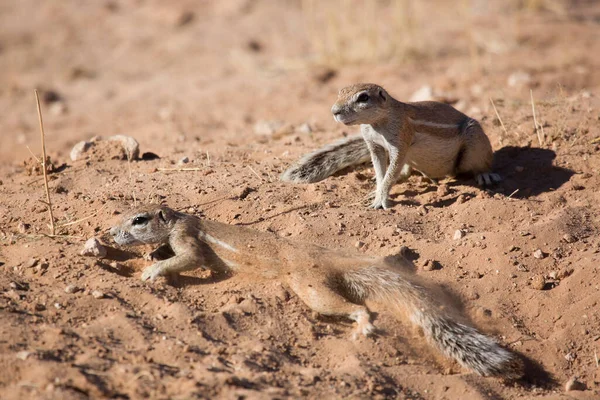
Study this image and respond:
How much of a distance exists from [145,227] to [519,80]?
7.06 metres

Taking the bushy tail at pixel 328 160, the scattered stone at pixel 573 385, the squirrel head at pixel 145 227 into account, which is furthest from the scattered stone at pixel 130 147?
the scattered stone at pixel 573 385

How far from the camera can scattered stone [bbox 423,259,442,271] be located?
567 centimetres

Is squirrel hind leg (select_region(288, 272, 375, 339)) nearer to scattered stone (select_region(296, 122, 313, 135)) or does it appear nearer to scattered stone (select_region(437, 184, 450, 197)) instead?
scattered stone (select_region(437, 184, 450, 197))

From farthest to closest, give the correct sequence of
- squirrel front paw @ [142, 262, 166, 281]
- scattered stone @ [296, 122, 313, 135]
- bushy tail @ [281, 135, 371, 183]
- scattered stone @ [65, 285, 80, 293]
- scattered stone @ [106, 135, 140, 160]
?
scattered stone @ [296, 122, 313, 135] < scattered stone @ [106, 135, 140, 160] < bushy tail @ [281, 135, 371, 183] < squirrel front paw @ [142, 262, 166, 281] < scattered stone @ [65, 285, 80, 293]

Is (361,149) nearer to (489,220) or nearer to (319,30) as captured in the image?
(489,220)

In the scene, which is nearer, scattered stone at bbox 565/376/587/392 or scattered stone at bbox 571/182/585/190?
scattered stone at bbox 565/376/587/392

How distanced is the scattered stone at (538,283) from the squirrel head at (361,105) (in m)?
1.98

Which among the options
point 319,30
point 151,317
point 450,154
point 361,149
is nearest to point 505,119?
point 450,154

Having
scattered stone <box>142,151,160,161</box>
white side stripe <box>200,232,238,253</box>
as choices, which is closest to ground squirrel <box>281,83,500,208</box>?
white side stripe <box>200,232,238,253</box>

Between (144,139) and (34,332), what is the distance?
544 centimetres

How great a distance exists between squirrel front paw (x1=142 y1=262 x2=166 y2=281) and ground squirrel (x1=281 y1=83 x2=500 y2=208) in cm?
185

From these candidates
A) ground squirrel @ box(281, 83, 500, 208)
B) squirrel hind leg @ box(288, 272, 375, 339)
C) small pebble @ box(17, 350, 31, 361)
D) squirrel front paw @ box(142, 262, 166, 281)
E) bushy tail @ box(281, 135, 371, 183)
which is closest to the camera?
small pebble @ box(17, 350, 31, 361)

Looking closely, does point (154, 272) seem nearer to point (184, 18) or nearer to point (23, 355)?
point (23, 355)

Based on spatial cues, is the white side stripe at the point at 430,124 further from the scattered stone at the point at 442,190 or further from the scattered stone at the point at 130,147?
the scattered stone at the point at 130,147
